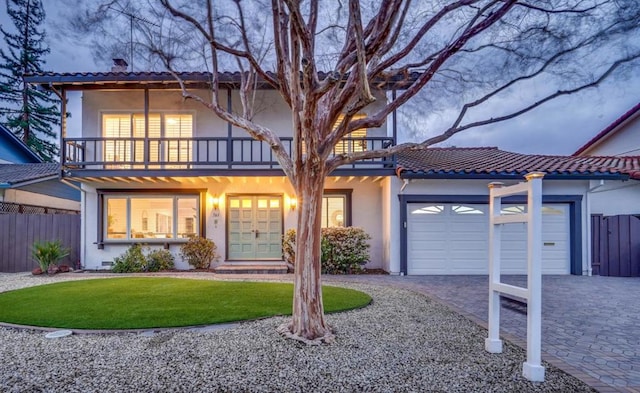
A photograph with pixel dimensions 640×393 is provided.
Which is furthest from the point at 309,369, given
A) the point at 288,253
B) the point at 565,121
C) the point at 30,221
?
the point at 30,221

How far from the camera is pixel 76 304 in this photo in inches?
245

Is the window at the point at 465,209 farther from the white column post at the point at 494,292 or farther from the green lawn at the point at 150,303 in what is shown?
the white column post at the point at 494,292

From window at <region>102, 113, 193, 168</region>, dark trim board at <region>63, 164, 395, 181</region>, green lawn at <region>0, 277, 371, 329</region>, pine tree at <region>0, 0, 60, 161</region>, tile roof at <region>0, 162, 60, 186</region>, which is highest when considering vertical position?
pine tree at <region>0, 0, 60, 161</region>

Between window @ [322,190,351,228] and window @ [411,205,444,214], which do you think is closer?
window @ [411,205,444,214]

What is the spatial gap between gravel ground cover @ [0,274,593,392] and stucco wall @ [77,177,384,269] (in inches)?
250

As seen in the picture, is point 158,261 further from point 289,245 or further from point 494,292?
point 494,292

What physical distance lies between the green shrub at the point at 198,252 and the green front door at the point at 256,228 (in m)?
0.70

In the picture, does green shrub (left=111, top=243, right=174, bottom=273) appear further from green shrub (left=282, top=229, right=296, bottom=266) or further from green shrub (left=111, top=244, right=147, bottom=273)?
green shrub (left=282, top=229, right=296, bottom=266)

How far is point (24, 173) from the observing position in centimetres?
1442

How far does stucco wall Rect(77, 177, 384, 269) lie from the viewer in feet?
37.3

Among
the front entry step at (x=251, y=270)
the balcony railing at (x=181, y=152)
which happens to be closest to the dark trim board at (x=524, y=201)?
the balcony railing at (x=181, y=152)

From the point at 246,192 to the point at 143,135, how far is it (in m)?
3.61

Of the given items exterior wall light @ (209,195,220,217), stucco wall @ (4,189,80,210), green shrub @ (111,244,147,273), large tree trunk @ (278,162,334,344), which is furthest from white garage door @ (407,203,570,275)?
stucco wall @ (4,189,80,210)

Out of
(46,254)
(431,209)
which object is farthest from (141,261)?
(431,209)
